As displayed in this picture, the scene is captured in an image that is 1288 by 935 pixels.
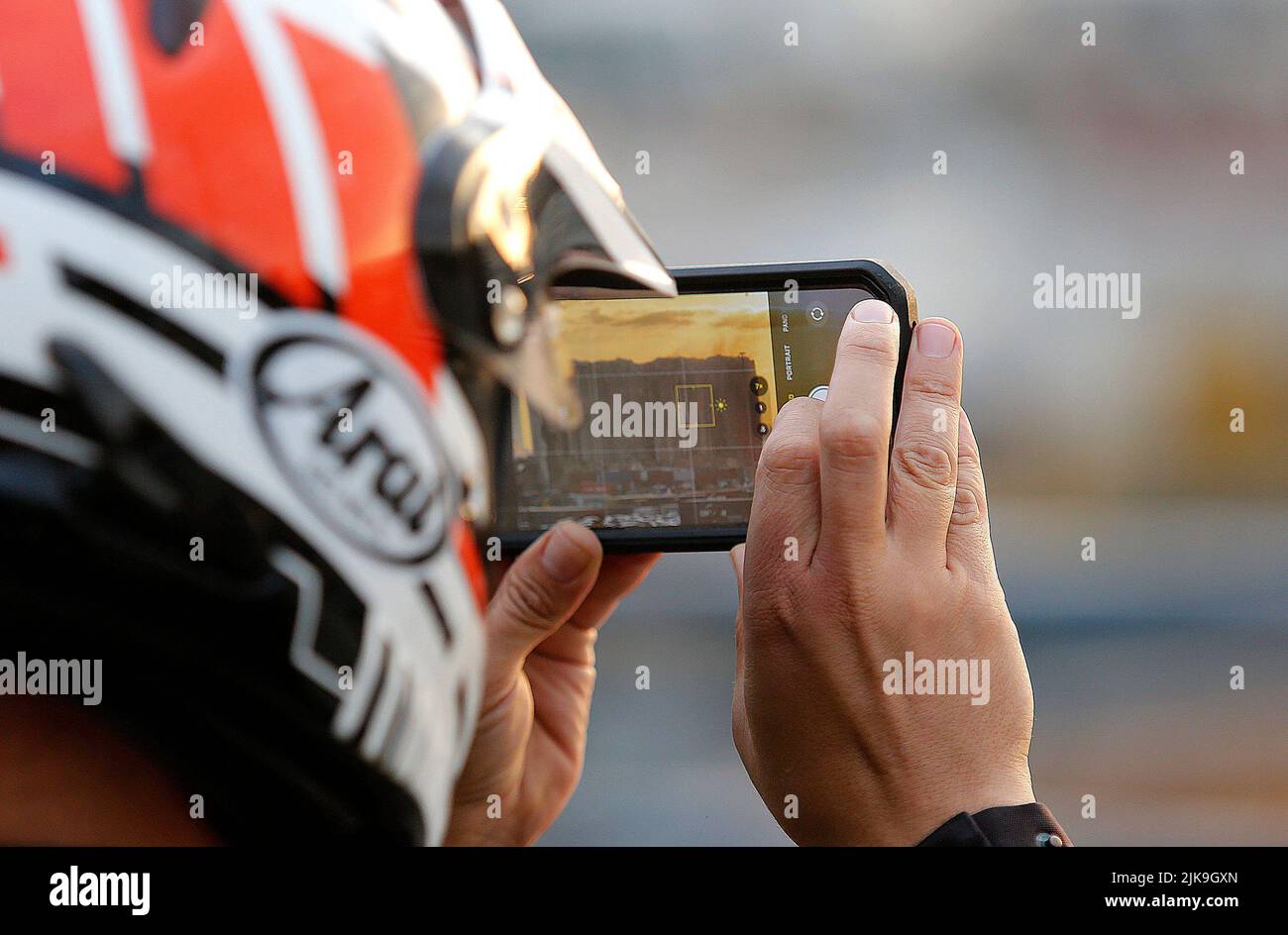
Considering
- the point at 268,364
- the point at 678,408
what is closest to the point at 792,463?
the point at 678,408

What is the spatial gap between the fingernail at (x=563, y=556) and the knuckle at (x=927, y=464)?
1.04ft

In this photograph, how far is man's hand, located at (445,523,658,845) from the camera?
868 millimetres

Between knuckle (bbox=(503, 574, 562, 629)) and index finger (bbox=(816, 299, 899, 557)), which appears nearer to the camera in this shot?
index finger (bbox=(816, 299, 899, 557))

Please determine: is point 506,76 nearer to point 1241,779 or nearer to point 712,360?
point 712,360

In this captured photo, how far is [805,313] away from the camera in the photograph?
839 mm
